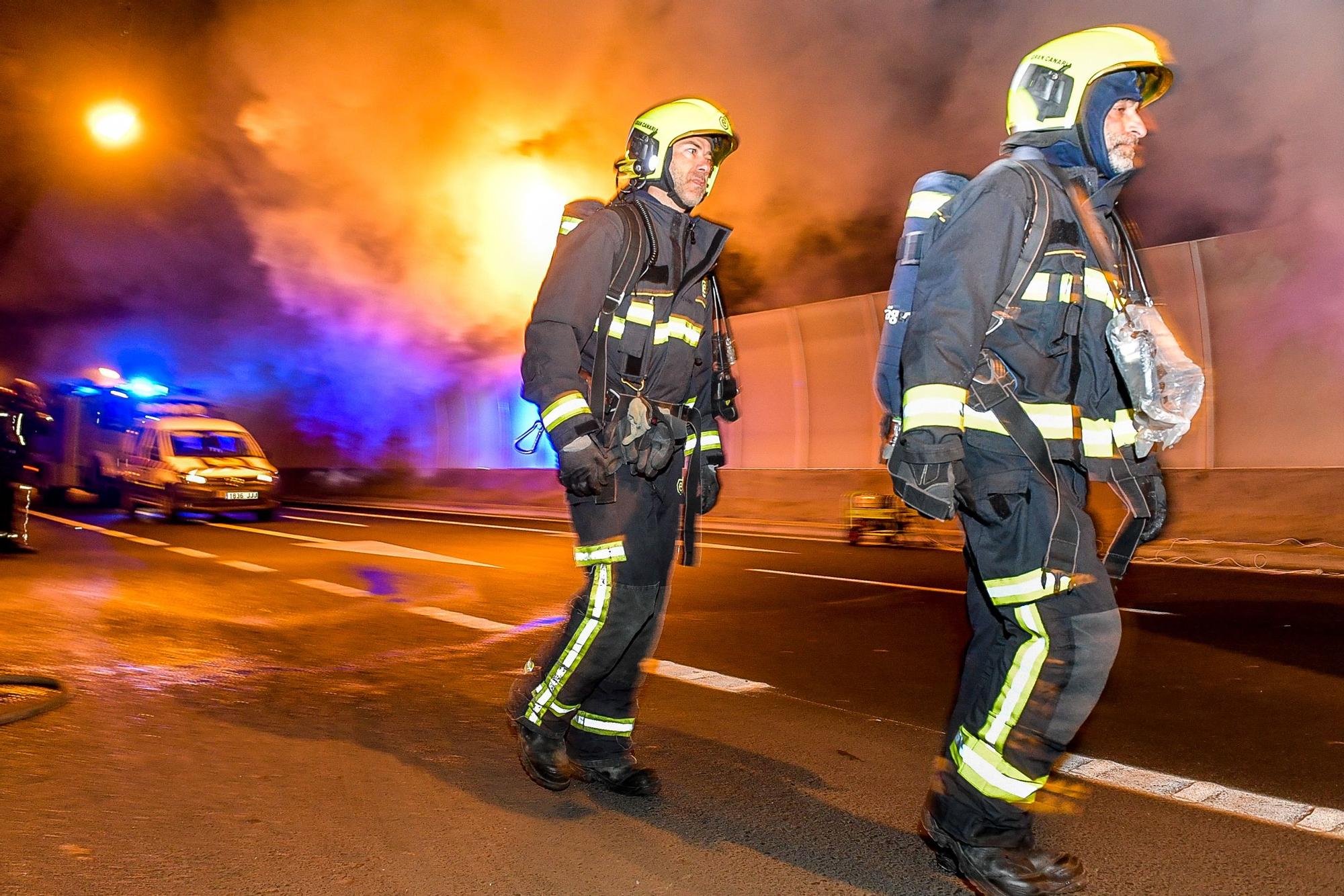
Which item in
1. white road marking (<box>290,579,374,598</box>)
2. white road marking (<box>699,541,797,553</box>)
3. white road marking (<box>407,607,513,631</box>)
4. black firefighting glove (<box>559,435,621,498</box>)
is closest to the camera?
black firefighting glove (<box>559,435,621,498</box>)

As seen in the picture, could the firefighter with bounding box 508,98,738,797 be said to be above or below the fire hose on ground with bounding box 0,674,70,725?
above

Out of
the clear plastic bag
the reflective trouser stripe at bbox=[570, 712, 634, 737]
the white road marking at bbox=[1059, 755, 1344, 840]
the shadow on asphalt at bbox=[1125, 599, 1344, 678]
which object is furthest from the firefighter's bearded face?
the shadow on asphalt at bbox=[1125, 599, 1344, 678]

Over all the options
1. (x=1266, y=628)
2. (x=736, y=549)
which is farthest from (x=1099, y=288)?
(x=736, y=549)

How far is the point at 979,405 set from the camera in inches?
104

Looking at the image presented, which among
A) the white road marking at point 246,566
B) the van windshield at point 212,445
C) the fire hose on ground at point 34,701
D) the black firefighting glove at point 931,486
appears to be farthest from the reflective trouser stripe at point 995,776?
the van windshield at point 212,445

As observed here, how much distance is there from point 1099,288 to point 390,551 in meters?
9.87

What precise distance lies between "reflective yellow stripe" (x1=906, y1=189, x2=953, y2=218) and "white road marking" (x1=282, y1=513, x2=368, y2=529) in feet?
42.8

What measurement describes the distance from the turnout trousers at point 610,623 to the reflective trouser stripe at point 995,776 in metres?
1.10

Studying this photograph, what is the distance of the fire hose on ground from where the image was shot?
4.15m

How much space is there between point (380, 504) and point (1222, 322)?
56.2ft

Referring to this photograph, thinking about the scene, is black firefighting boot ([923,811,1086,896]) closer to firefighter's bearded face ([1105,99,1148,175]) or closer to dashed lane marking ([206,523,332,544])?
firefighter's bearded face ([1105,99,1148,175])

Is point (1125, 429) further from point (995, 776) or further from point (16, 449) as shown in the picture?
point (16, 449)

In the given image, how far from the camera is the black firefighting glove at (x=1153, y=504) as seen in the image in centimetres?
277

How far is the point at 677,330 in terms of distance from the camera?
3508mm
